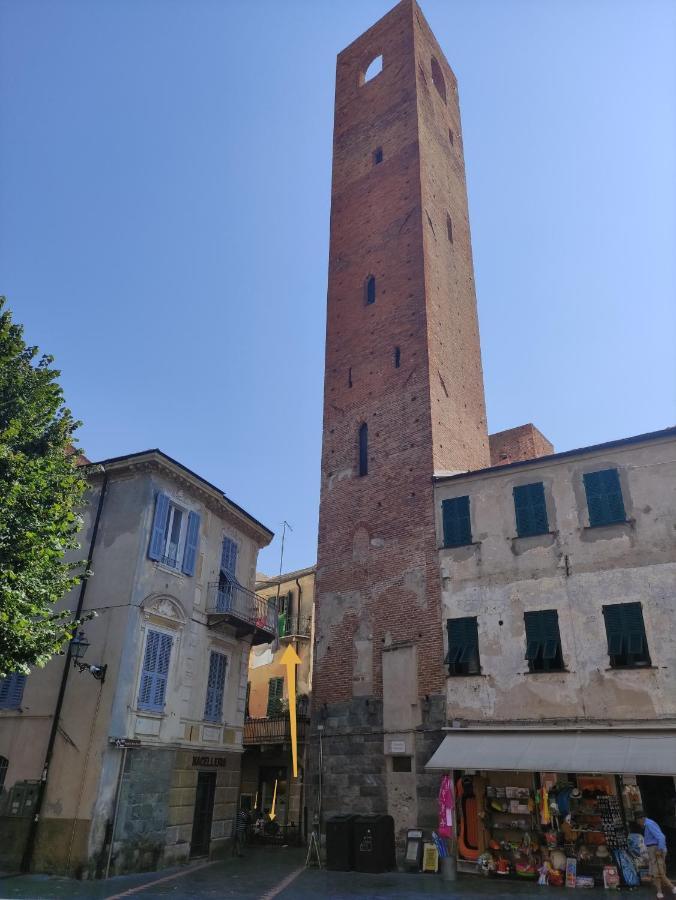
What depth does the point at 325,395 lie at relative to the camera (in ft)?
73.8

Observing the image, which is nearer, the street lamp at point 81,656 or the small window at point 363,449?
the street lamp at point 81,656

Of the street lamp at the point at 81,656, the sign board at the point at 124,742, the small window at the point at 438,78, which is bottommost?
the sign board at the point at 124,742

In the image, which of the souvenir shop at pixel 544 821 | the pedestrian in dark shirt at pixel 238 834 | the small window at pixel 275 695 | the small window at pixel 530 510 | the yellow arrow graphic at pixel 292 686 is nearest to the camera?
the souvenir shop at pixel 544 821

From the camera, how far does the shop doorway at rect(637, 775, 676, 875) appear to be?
524 inches

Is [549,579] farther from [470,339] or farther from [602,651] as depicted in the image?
[470,339]

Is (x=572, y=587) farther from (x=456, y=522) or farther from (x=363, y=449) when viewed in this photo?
(x=363, y=449)

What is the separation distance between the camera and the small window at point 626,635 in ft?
45.5

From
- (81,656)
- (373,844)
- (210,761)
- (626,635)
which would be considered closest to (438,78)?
(626,635)

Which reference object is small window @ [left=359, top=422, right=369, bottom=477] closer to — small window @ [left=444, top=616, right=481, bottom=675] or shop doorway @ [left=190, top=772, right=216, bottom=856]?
small window @ [left=444, top=616, right=481, bottom=675]

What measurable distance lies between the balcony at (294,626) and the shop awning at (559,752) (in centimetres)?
1252

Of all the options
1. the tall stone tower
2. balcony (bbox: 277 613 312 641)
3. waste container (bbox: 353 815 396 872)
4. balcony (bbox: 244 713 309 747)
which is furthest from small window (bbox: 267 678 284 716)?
waste container (bbox: 353 815 396 872)

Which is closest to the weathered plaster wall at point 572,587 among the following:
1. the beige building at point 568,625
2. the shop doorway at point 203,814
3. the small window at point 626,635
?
the beige building at point 568,625

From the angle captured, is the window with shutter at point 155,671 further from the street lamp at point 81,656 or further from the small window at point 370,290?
the small window at point 370,290

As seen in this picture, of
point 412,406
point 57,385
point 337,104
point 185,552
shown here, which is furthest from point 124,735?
point 337,104
